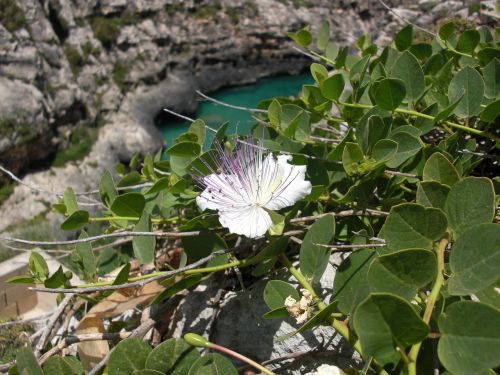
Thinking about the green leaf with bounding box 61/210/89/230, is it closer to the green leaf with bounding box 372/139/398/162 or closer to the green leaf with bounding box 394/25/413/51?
the green leaf with bounding box 372/139/398/162

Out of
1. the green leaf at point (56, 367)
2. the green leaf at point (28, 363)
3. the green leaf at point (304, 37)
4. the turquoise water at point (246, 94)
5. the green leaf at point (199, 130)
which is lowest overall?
the turquoise water at point (246, 94)

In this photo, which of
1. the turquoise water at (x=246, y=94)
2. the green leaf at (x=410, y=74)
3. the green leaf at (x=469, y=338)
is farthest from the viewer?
the turquoise water at (x=246, y=94)

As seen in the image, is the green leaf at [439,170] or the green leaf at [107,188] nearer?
the green leaf at [439,170]

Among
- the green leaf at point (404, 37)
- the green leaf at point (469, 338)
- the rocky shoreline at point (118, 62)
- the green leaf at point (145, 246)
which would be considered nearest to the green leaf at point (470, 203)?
the green leaf at point (469, 338)

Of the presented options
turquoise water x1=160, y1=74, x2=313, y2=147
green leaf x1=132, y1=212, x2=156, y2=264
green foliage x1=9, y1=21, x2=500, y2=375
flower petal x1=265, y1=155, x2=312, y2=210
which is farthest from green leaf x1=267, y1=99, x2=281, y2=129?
turquoise water x1=160, y1=74, x2=313, y2=147

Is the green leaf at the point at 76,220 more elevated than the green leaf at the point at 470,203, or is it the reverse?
the green leaf at the point at 470,203

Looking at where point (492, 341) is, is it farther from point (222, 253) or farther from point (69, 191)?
point (69, 191)

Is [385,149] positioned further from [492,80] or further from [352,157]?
[492,80]

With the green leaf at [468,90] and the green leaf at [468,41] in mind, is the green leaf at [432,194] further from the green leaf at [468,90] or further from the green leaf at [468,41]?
the green leaf at [468,41]
